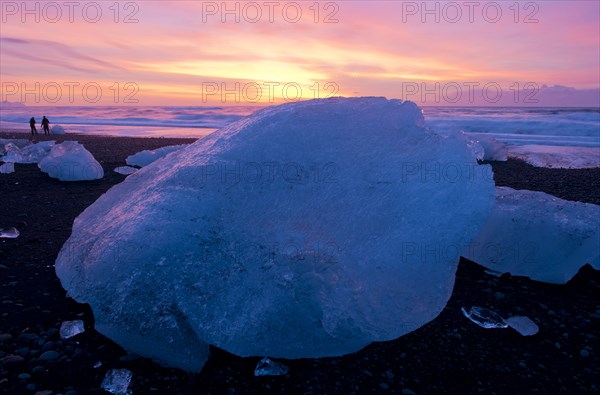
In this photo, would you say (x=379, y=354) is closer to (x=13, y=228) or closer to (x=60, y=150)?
(x=13, y=228)

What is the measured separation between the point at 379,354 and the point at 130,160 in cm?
794

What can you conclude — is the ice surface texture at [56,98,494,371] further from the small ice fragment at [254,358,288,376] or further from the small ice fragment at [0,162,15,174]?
the small ice fragment at [0,162,15,174]

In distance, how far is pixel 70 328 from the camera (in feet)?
8.76

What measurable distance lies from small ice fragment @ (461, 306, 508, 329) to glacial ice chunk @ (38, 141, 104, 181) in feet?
21.7

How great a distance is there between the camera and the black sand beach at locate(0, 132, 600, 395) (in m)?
2.26

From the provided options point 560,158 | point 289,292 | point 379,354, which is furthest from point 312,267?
point 560,158

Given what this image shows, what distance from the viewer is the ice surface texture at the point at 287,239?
243 cm

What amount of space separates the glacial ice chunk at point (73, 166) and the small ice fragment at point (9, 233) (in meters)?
2.96

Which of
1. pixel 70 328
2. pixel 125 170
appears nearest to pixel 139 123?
pixel 125 170

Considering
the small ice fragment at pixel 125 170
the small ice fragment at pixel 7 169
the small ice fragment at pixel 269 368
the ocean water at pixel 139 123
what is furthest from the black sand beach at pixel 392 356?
the ocean water at pixel 139 123

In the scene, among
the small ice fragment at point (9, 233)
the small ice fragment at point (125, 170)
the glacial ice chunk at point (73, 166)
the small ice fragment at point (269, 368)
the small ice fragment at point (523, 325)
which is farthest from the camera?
the small ice fragment at point (125, 170)

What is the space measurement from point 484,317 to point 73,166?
6.80 meters

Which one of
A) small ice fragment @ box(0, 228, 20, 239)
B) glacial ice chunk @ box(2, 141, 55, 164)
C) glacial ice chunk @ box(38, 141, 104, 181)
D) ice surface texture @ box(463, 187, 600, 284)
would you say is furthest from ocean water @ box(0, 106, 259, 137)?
ice surface texture @ box(463, 187, 600, 284)

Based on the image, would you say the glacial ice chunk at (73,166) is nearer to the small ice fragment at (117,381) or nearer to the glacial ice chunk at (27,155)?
the glacial ice chunk at (27,155)
